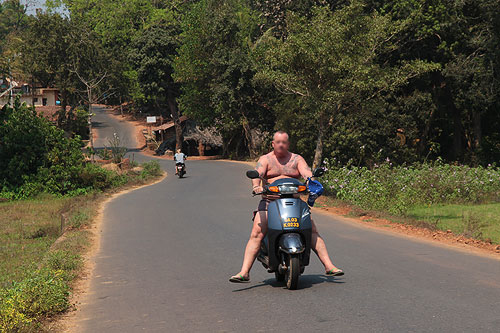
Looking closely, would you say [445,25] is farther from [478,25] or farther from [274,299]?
[274,299]

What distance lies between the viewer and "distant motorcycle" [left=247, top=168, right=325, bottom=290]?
24.8ft

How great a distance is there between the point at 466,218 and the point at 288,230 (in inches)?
452

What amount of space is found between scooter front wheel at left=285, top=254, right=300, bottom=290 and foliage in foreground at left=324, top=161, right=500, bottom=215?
11839 mm

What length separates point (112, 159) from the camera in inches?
1556

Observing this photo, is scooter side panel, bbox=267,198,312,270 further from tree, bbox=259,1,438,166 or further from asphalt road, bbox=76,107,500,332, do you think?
tree, bbox=259,1,438,166

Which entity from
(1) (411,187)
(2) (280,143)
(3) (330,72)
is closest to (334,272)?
(2) (280,143)

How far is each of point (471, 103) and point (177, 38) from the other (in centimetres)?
4205

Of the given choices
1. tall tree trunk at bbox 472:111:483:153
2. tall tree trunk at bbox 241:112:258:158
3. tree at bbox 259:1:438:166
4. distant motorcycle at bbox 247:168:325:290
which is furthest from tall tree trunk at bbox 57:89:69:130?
distant motorcycle at bbox 247:168:325:290

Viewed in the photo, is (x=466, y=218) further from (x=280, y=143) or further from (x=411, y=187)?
(x=280, y=143)

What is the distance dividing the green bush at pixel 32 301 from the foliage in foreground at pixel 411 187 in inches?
516

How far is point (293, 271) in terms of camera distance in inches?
299

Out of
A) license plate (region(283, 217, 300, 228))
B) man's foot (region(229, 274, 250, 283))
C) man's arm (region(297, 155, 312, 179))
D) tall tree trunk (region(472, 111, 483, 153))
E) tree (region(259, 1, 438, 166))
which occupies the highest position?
tree (region(259, 1, 438, 166))

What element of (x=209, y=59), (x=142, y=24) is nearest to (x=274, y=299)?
(x=209, y=59)

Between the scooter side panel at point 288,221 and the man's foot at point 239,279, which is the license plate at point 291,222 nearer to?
the scooter side panel at point 288,221
